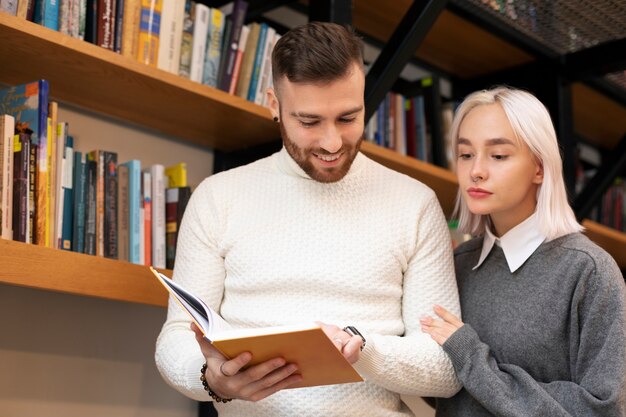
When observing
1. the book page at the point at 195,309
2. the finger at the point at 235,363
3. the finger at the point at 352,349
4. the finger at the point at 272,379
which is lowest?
the finger at the point at 272,379

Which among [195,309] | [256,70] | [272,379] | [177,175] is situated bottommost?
[272,379]

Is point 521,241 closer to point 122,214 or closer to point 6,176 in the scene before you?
point 122,214

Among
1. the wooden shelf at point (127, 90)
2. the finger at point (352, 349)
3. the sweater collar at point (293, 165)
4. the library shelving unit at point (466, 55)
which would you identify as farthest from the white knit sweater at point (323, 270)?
the library shelving unit at point (466, 55)

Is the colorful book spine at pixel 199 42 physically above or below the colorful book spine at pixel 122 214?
above

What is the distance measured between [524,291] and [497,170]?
25 centimetres

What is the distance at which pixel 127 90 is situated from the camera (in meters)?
1.87

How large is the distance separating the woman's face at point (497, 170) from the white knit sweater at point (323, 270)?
0.30 feet

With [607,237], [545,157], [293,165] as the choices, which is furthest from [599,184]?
[293,165]

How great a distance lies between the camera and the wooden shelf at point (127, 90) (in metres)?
1.64

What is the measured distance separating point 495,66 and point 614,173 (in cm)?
58

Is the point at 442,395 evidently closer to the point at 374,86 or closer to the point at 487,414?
the point at 487,414

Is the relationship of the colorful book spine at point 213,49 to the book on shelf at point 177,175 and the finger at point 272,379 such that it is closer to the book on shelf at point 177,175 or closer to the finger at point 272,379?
the book on shelf at point 177,175

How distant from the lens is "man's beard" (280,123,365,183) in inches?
61.6

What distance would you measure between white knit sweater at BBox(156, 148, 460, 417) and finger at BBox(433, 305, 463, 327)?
0.06 feet
